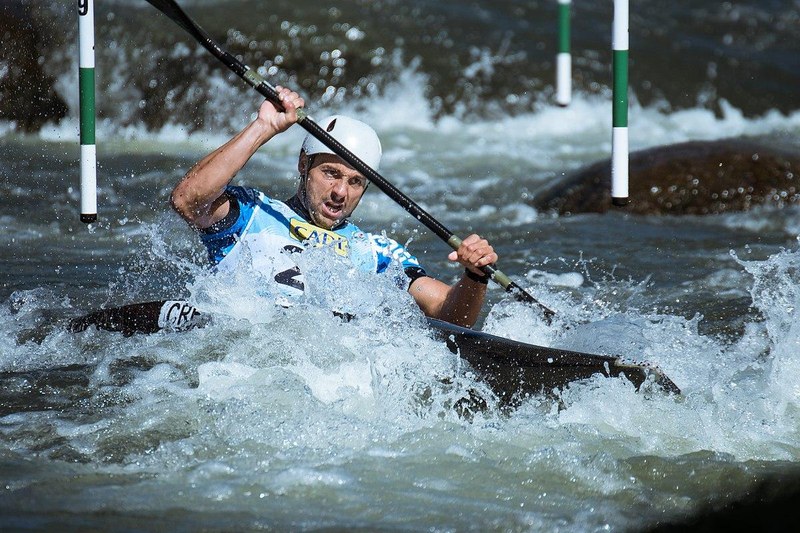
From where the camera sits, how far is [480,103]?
1251 cm

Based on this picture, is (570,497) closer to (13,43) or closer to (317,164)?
(317,164)

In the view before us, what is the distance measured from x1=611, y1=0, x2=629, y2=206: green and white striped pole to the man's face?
1.29 meters

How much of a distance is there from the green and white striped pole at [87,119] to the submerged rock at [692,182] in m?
4.56

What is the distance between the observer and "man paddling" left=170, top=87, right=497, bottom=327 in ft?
14.2

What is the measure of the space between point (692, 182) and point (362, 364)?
508cm

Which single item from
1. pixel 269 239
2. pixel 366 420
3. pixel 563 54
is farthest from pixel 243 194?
pixel 563 54

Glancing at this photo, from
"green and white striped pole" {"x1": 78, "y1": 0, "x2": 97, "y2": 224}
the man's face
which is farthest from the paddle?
"green and white striped pole" {"x1": 78, "y1": 0, "x2": 97, "y2": 224}

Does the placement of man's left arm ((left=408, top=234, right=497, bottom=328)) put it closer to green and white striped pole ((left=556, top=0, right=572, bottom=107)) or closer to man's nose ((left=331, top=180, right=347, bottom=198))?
man's nose ((left=331, top=180, right=347, bottom=198))

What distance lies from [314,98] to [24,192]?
398 centimetres

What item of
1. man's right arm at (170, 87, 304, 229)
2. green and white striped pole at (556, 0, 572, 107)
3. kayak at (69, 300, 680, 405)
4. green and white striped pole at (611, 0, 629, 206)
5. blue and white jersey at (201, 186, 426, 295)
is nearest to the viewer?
kayak at (69, 300, 680, 405)

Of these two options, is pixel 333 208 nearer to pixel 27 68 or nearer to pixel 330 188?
pixel 330 188

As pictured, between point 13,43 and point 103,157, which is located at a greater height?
point 13,43

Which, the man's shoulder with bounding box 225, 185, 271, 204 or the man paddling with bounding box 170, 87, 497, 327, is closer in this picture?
the man paddling with bounding box 170, 87, 497, 327

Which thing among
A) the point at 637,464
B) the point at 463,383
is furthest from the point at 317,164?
the point at 637,464
